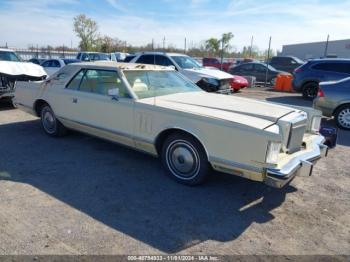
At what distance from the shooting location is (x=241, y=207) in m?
3.84

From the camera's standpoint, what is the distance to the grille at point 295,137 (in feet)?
12.9

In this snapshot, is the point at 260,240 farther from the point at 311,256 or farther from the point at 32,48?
the point at 32,48

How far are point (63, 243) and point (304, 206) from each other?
110 inches

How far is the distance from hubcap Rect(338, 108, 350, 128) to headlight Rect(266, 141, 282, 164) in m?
5.51

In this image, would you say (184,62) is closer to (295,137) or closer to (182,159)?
(182,159)

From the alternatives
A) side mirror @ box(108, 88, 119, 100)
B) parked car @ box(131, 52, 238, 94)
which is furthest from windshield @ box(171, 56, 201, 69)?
side mirror @ box(108, 88, 119, 100)

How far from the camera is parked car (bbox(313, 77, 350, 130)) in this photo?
26.4ft

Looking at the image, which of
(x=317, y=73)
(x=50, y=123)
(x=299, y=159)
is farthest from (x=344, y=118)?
(x=50, y=123)

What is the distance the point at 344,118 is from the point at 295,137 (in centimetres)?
498

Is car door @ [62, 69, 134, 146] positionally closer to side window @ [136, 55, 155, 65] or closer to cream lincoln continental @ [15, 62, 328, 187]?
cream lincoln continental @ [15, 62, 328, 187]

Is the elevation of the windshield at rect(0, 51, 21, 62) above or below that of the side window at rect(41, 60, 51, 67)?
above

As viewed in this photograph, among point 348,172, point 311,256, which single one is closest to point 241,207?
point 311,256

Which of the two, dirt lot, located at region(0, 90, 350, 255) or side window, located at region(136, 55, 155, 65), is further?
side window, located at region(136, 55, 155, 65)

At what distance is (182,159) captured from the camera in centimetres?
430
